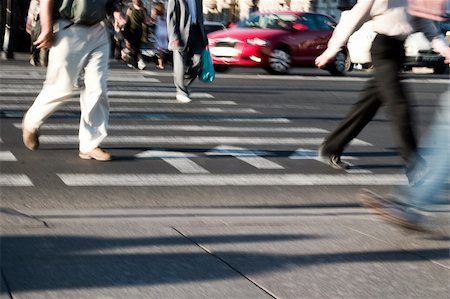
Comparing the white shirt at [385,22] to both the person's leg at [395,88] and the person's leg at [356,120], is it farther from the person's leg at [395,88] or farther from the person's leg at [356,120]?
the person's leg at [356,120]

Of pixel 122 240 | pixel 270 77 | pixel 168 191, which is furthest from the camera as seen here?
pixel 270 77

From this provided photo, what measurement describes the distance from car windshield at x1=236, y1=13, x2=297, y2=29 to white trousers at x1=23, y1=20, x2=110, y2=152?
53.9 feet

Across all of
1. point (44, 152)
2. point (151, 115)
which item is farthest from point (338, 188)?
point (151, 115)

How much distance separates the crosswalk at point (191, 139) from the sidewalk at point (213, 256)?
4.93 feet

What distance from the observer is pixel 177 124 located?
12.9 meters

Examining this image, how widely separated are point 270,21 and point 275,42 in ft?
3.56

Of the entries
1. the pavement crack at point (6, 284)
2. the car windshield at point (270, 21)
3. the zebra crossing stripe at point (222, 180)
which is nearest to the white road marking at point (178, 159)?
the zebra crossing stripe at point (222, 180)

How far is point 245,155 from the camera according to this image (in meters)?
10.5

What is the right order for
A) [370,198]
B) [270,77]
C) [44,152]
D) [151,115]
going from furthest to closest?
1. [270,77]
2. [151,115]
3. [44,152]
4. [370,198]

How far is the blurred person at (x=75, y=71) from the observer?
9.17 metres

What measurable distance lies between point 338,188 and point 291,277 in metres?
3.26

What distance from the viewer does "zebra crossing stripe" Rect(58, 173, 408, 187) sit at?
8.71 metres

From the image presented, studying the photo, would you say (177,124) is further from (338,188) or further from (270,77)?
(270,77)

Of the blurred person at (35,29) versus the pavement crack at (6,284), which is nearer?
the pavement crack at (6,284)
